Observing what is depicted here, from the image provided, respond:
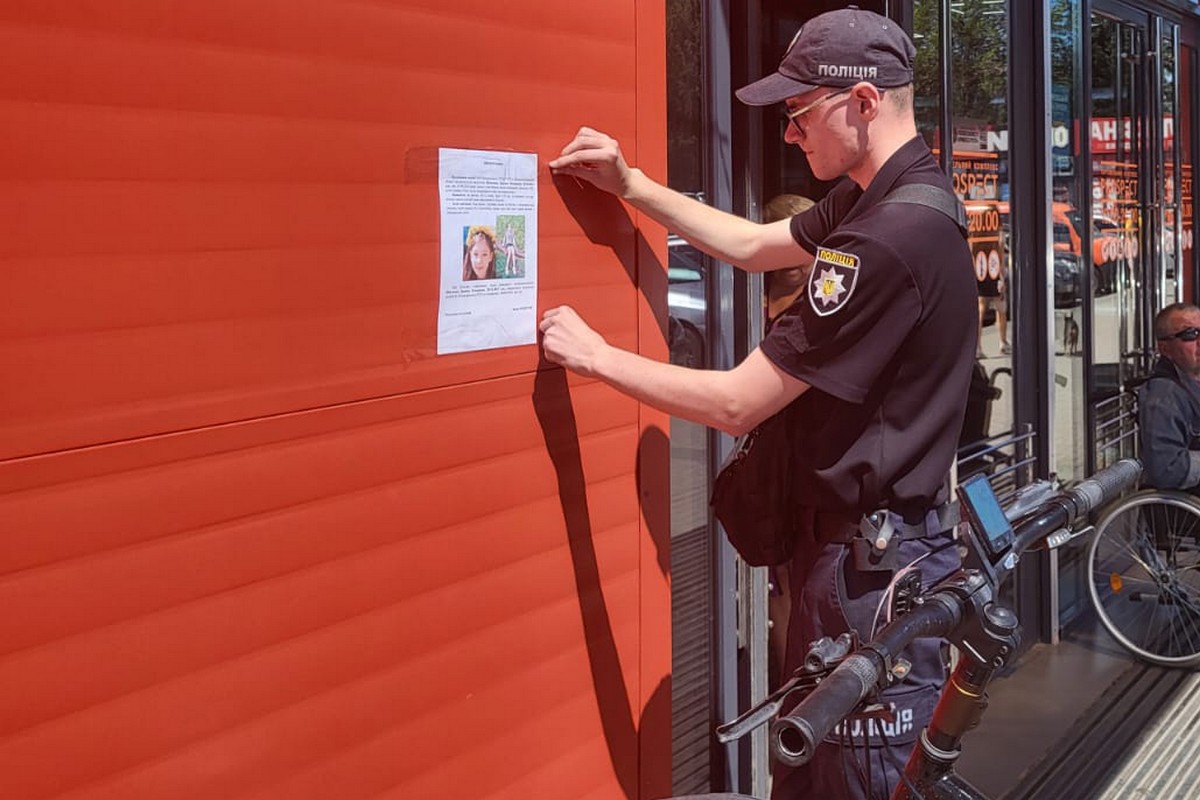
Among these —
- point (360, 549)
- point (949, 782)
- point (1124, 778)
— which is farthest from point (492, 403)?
point (1124, 778)

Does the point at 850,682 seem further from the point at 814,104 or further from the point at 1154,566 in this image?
the point at 1154,566

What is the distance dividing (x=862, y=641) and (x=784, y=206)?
146cm

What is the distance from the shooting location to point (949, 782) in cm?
184

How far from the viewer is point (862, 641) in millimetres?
2188

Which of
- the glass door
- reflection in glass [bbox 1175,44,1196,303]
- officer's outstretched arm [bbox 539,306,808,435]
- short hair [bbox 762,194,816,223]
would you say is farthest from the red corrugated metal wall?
reflection in glass [bbox 1175,44,1196,303]

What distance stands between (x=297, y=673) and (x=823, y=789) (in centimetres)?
105

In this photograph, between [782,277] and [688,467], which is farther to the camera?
[782,277]

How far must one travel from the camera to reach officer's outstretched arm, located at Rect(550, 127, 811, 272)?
2.25 m

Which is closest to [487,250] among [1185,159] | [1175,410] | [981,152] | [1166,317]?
[981,152]

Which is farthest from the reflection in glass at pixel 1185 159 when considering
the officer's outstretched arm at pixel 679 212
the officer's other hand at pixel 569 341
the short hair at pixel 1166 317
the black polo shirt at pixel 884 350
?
the officer's other hand at pixel 569 341

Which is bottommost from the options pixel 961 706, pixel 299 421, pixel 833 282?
pixel 961 706

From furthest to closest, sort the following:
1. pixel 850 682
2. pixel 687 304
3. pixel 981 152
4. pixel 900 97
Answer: pixel 981 152 → pixel 687 304 → pixel 900 97 → pixel 850 682

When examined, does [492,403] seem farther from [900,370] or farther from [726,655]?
[726,655]

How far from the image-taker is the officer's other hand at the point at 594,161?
2229 mm
